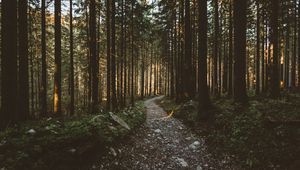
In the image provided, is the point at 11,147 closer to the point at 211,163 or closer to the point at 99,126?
the point at 99,126

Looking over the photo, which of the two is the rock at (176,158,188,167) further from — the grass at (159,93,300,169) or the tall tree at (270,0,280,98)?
the tall tree at (270,0,280,98)

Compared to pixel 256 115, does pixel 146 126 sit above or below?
below

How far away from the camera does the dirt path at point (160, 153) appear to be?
301 inches

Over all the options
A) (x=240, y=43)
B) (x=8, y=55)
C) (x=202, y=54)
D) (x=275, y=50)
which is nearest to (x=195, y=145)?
(x=202, y=54)

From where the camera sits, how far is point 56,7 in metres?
12.9

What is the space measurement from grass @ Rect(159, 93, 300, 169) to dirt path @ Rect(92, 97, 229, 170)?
23.7 inches

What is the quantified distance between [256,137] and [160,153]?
329cm

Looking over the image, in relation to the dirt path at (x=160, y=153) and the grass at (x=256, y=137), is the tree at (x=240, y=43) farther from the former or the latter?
the dirt path at (x=160, y=153)

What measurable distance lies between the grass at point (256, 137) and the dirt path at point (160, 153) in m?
0.60

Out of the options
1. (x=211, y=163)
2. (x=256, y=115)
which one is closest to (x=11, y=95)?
(x=211, y=163)

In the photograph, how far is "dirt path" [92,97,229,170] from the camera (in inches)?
301

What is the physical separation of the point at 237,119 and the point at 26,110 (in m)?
10.00

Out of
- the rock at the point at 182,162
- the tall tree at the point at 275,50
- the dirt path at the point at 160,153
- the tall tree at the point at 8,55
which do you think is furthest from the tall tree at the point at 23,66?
the tall tree at the point at 275,50

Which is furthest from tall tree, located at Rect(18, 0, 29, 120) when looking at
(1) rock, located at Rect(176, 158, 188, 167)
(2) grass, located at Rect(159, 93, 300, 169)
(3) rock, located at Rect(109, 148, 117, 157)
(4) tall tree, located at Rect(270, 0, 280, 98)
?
(4) tall tree, located at Rect(270, 0, 280, 98)
